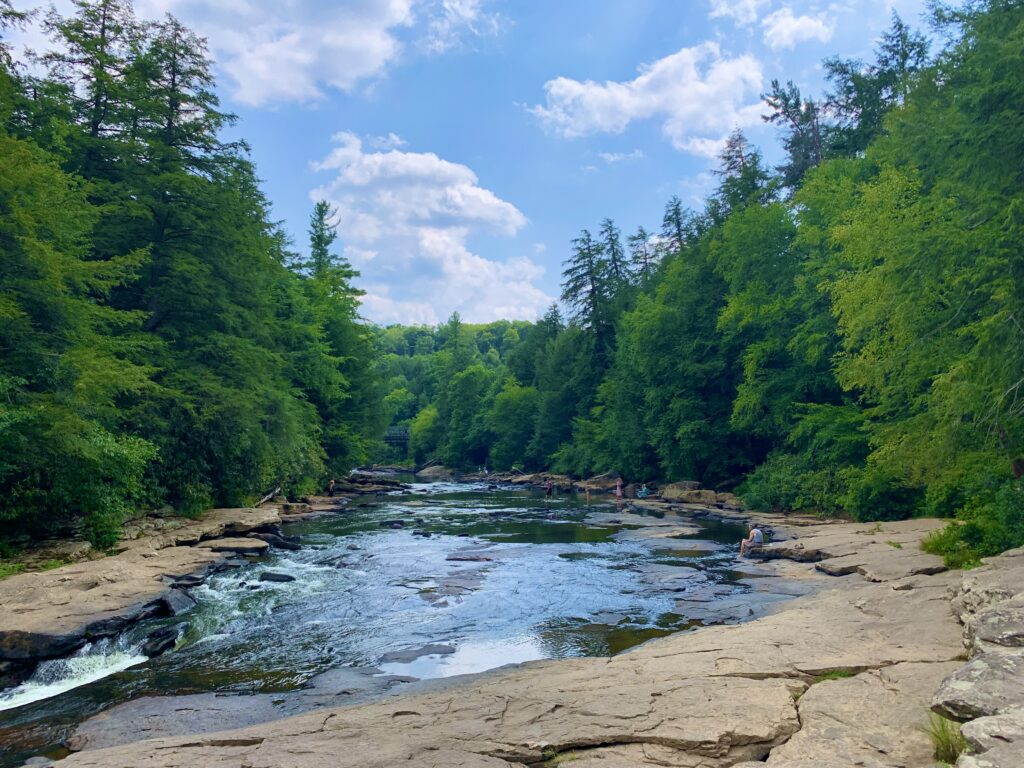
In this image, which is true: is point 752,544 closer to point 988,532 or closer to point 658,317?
point 988,532

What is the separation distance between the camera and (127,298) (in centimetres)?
2330

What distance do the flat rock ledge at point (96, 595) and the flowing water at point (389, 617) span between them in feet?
0.98

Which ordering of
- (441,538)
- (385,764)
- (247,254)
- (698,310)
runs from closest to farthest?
(385,764), (441,538), (247,254), (698,310)

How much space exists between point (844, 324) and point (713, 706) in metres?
19.7

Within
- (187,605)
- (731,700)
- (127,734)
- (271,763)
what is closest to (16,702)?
(127,734)

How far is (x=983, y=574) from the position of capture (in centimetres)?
816

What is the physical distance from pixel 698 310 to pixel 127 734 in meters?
40.8

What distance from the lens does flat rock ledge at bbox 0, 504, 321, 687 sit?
9.22 m

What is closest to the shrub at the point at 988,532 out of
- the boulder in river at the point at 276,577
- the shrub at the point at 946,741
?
the shrub at the point at 946,741

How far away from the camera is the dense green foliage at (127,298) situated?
47.7ft

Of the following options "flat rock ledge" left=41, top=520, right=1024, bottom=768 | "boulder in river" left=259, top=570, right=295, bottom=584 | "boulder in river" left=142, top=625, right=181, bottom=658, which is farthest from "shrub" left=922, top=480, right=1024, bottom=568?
"boulder in river" left=259, top=570, right=295, bottom=584

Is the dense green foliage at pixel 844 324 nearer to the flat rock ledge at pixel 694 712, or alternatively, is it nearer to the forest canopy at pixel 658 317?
the forest canopy at pixel 658 317

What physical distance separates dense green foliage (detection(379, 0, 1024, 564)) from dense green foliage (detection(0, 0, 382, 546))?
19.6 meters

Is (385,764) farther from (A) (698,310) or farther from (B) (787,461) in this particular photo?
(A) (698,310)
